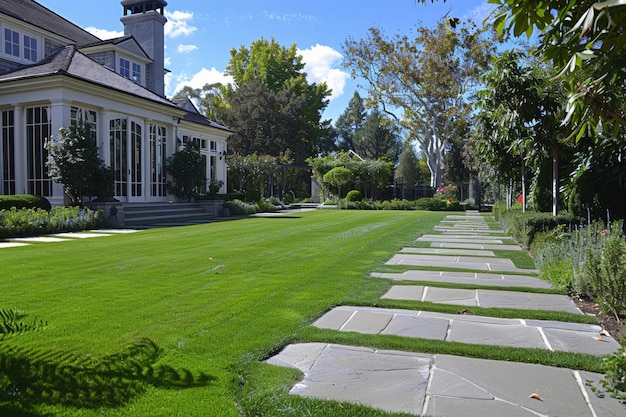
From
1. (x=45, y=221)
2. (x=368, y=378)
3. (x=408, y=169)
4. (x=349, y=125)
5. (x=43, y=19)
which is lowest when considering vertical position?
(x=368, y=378)

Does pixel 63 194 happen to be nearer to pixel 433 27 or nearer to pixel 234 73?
pixel 433 27

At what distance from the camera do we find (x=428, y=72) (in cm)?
3000

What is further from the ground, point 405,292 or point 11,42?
point 11,42

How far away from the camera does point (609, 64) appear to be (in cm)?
191

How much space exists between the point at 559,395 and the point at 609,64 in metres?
1.83

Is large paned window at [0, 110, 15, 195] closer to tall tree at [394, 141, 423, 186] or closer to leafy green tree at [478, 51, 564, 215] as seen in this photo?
leafy green tree at [478, 51, 564, 215]

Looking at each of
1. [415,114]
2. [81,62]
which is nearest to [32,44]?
[81,62]

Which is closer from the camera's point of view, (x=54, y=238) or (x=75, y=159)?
(x=54, y=238)

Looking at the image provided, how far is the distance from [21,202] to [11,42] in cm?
867

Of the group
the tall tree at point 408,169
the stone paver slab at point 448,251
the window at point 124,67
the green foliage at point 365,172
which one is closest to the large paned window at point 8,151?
the window at point 124,67

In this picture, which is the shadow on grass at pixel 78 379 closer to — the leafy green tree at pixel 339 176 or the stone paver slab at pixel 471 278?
the stone paver slab at pixel 471 278

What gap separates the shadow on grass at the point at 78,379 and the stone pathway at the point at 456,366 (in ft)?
2.57

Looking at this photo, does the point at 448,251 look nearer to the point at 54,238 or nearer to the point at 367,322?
the point at 367,322

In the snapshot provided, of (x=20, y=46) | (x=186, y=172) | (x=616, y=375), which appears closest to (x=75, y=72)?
(x=20, y=46)
